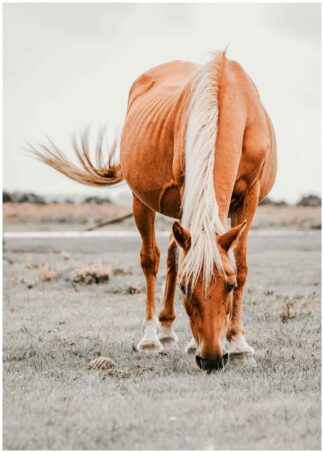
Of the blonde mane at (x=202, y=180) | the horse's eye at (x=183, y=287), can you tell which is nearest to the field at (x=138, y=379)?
the horse's eye at (x=183, y=287)

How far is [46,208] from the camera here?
33594mm

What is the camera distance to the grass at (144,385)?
348cm

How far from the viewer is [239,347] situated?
534cm

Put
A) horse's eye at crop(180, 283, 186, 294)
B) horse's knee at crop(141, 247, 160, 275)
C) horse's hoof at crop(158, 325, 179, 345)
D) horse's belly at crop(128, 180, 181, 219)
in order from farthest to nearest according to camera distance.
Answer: horse's knee at crop(141, 247, 160, 275)
horse's hoof at crop(158, 325, 179, 345)
horse's belly at crop(128, 180, 181, 219)
horse's eye at crop(180, 283, 186, 294)

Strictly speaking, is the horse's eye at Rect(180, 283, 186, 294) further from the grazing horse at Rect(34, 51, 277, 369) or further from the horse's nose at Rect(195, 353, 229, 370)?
the horse's nose at Rect(195, 353, 229, 370)

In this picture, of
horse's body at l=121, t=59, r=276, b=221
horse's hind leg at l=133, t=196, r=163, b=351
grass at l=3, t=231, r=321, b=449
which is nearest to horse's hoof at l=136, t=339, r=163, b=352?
grass at l=3, t=231, r=321, b=449

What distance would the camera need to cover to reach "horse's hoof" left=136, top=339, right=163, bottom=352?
19.2 feet

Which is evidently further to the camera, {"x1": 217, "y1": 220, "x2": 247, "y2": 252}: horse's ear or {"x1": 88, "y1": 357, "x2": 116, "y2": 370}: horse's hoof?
{"x1": 88, "y1": 357, "x2": 116, "y2": 370}: horse's hoof

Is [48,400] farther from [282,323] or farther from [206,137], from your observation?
[282,323]

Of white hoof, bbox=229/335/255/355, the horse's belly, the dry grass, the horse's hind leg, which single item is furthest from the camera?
the dry grass

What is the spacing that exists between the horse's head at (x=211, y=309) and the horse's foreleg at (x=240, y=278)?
1.10 metres

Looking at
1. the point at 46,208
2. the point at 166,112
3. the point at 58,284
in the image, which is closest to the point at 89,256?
the point at 58,284

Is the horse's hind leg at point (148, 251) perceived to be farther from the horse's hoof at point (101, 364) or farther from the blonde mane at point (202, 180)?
the blonde mane at point (202, 180)

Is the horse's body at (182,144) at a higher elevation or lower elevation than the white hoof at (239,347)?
higher
